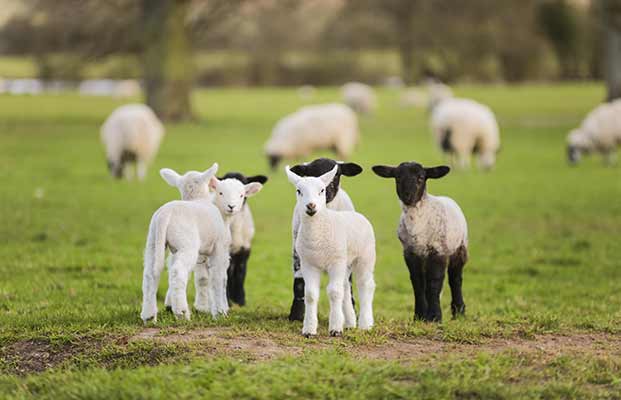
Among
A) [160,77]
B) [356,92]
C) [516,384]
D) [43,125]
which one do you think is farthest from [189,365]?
[356,92]

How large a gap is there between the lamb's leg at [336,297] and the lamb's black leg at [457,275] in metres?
1.49

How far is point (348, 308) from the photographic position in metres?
7.87

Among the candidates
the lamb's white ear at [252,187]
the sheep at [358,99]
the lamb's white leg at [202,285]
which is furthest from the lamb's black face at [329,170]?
the sheep at [358,99]

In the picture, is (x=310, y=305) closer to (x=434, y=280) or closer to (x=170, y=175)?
(x=434, y=280)

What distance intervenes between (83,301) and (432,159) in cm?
1821

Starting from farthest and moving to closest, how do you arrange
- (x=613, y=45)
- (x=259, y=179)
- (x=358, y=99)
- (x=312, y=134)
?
1. (x=358, y=99)
2. (x=613, y=45)
3. (x=312, y=134)
4. (x=259, y=179)

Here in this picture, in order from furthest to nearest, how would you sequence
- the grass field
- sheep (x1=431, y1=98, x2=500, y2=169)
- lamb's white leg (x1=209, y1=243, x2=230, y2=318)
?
sheep (x1=431, y1=98, x2=500, y2=169), lamb's white leg (x1=209, y1=243, x2=230, y2=318), the grass field

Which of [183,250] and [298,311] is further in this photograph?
[298,311]

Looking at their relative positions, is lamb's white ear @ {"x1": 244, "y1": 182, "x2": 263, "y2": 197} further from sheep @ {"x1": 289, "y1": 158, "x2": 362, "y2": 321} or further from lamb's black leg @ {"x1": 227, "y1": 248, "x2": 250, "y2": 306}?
lamb's black leg @ {"x1": 227, "y1": 248, "x2": 250, "y2": 306}

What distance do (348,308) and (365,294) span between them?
0.80 feet

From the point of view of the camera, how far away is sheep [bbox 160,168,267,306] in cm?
848

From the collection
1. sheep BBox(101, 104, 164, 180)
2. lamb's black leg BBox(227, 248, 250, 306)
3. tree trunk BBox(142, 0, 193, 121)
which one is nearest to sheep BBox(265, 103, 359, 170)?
sheep BBox(101, 104, 164, 180)

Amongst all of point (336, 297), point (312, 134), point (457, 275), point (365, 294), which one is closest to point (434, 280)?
point (457, 275)

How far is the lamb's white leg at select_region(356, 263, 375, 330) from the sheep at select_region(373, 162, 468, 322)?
0.60m
